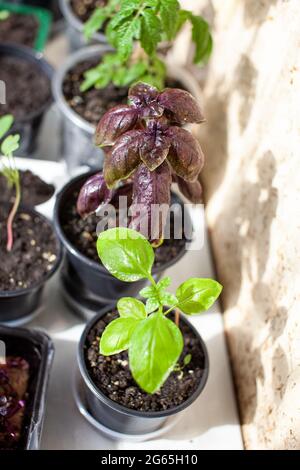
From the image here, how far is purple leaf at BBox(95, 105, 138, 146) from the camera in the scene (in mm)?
895

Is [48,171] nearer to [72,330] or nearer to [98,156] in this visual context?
[98,156]

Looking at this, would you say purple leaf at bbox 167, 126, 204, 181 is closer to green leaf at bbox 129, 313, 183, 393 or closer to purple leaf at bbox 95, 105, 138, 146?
purple leaf at bbox 95, 105, 138, 146

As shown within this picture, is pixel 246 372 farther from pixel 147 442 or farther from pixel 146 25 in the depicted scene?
pixel 146 25

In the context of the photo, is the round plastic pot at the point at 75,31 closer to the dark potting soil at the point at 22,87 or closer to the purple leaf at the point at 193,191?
the dark potting soil at the point at 22,87

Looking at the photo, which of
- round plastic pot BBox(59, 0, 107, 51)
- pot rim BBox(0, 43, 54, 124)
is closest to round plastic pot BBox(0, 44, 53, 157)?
pot rim BBox(0, 43, 54, 124)

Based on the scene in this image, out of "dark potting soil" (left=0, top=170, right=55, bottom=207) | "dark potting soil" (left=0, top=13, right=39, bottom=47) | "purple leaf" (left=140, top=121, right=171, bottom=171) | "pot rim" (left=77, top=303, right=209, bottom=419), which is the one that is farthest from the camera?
"dark potting soil" (left=0, top=13, right=39, bottom=47)

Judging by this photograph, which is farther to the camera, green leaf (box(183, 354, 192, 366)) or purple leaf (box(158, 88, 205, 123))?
green leaf (box(183, 354, 192, 366))

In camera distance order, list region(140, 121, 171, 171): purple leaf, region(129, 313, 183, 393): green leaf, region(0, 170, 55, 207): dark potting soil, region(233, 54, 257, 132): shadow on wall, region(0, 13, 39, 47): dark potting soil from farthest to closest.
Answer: region(0, 13, 39, 47): dark potting soil → region(0, 170, 55, 207): dark potting soil → region(233, 54, 257, 132): shadow on wall → region(140, 121, 171, 171): purple leaf → region(129, 313, 183, 393): green leaf

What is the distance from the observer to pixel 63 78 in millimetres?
1480

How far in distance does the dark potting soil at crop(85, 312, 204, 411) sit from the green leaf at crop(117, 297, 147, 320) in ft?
0.67

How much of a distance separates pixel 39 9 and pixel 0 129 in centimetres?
94

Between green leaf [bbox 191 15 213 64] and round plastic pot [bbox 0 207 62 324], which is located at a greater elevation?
green leaf [bbox 191 15 213 64]

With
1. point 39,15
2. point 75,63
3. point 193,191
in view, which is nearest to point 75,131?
point 75,63

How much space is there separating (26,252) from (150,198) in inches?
16.0
